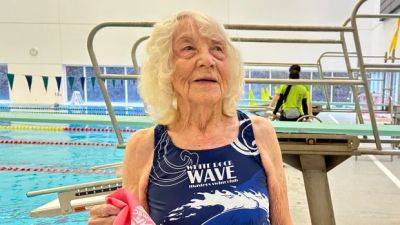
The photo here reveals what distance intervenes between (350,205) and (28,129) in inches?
285

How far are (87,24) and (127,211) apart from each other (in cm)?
1380

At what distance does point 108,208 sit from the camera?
36.9 inches

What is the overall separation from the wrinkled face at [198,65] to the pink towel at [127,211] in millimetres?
376

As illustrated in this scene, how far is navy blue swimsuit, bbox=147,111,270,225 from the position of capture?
1040mm

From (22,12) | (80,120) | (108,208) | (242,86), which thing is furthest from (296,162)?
(22,12)

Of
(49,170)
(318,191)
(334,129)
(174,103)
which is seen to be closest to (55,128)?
(49,170)

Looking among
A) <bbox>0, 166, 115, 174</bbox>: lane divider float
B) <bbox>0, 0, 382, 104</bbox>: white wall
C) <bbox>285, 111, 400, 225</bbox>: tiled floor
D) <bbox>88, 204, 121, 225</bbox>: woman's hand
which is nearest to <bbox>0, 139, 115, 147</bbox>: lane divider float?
<bbox>0, 166, 115, 174</bbox>: lane divider float

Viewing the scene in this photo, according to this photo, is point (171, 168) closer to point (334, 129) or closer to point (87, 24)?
point (334, 129)

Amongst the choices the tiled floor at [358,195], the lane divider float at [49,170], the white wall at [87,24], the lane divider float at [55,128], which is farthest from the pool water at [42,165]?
the white wall at [87,24]

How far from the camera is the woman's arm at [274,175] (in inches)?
44.6

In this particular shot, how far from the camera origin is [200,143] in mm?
1143

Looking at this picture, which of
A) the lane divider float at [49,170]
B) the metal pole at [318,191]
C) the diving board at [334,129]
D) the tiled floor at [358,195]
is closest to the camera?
the metal pole at [318,191]

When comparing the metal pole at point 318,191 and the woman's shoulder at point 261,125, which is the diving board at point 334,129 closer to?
the metal pole at point 318,191

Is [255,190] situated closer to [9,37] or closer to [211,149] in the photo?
[211,149]
